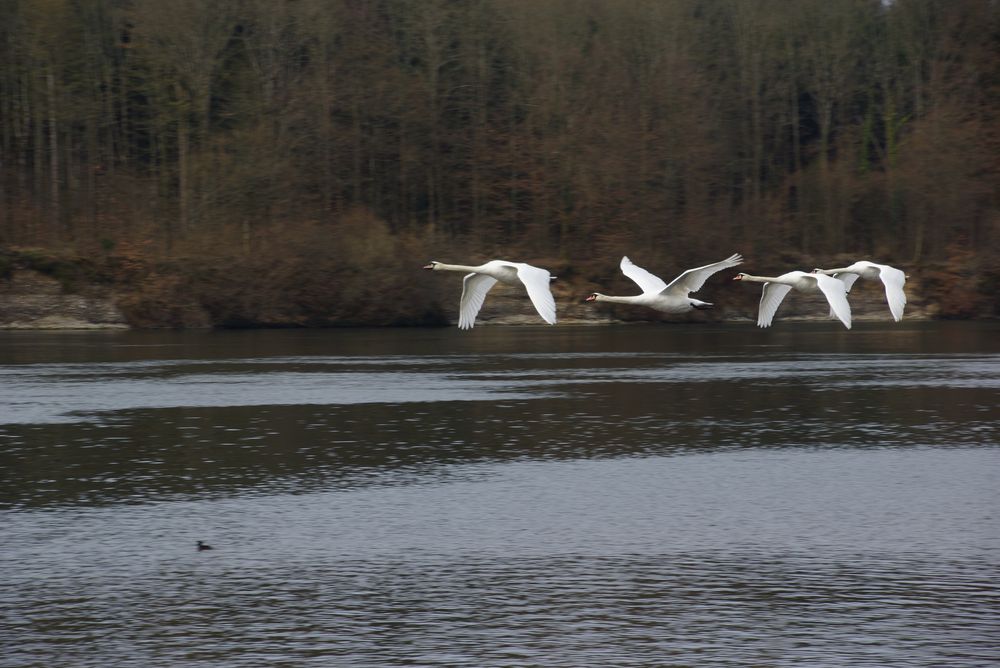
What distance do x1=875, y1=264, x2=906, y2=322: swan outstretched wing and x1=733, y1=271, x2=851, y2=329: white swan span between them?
89 centimetres

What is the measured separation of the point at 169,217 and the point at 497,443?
4461 cm

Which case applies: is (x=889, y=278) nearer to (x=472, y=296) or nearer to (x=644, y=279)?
(x=644, y=279)

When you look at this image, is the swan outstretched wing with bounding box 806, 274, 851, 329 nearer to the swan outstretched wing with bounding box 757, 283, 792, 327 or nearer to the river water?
the swan outstretched wing with bounding box 757, 283, 792, 327

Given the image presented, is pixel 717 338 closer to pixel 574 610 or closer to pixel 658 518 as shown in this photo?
pixel 658 518

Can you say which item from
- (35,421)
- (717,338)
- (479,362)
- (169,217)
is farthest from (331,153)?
(35,421)

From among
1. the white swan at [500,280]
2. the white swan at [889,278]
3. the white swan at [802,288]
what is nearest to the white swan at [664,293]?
the white swan at [500,280]

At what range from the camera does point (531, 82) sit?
68.6 metres

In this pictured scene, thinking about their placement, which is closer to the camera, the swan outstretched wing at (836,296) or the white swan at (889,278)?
the swan outstretched wing at (836,296)

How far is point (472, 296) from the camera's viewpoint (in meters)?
29.7

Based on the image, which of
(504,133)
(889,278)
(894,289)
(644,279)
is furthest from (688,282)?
(504,133)

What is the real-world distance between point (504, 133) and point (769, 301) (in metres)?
37.7

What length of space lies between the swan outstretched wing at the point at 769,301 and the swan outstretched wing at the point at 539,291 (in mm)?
5729

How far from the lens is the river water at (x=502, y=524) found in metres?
10.0

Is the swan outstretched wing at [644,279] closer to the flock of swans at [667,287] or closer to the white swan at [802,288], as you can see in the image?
the flock of swans at [667,287]
